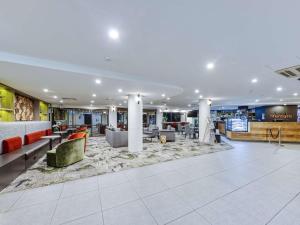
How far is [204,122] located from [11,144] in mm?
9295

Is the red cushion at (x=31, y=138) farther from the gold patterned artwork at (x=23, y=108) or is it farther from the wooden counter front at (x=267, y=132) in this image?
the wooden counter front at (x=267, y=132)

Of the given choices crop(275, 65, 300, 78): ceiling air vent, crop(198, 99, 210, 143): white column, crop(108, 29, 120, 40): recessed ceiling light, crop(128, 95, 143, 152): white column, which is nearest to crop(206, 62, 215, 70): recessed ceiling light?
crop(275, 65, 300, 78): ceiling air vent

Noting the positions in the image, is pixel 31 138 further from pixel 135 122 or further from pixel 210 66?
pixel 210 66

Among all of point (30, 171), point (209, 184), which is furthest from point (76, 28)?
point (30, 171)

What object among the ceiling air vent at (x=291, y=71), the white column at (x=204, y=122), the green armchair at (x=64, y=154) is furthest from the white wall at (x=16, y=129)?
the white column at (x=204, y=122)

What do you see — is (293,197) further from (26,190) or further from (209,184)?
(26,190)

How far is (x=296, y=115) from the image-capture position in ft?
41.0

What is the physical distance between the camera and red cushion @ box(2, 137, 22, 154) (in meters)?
4.32

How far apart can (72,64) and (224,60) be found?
360cm

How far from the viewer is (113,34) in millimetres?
2426

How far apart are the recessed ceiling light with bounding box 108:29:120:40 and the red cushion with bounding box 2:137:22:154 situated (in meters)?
4.51

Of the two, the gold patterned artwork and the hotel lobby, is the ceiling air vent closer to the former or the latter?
the hotel lobby

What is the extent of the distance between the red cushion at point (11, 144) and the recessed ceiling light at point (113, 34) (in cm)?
451

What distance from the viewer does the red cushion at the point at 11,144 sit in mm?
4320
